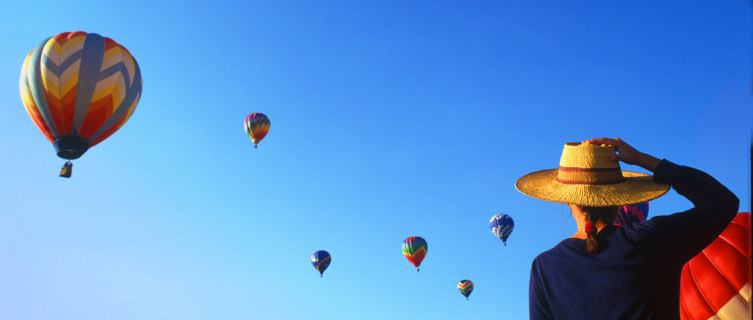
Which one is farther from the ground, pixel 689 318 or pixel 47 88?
pixel 47 88

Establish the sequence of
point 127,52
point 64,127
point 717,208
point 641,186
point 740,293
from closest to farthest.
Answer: point 717,208 < point 641,186 < point 740,293 < point 64,127 < point 127,52

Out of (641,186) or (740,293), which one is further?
(740,293)

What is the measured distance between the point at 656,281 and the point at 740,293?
3507mm

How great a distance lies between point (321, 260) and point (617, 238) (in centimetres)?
4530

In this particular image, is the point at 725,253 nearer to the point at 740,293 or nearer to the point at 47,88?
the point at 740,293

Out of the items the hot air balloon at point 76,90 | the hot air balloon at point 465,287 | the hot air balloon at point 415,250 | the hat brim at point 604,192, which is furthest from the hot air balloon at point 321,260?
the hat brim at point 604,192

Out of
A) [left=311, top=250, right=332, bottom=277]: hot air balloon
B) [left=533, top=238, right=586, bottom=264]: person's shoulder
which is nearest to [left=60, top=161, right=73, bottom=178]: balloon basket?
[left=533, top=238, right=586, bottom=264]: person's shoulder

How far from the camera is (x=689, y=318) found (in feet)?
19.8

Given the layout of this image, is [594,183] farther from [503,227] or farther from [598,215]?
[503,227]

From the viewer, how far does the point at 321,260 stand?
4741cm

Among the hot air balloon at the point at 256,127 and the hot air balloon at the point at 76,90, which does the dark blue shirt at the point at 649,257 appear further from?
the hot air balloon at the point at 256,127

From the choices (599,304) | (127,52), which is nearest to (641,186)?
(599,304)

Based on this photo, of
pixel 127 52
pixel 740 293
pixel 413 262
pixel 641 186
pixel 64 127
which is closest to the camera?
pixel 641 186

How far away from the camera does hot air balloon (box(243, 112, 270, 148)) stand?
38.5 metres
